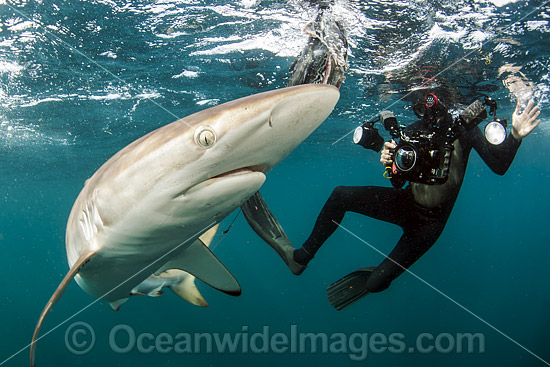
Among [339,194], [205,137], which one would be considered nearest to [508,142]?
[339,194]

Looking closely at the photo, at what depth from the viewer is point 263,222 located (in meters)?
6.45

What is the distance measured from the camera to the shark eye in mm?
1723

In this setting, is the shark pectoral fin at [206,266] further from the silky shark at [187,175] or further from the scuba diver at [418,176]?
the scuba diver at [418,176]

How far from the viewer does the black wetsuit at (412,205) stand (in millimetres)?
4566

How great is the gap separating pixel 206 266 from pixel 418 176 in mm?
2986

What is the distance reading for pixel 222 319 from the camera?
22766 mm

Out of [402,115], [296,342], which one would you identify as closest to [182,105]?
[402,115]

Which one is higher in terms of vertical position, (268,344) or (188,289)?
(188,289)

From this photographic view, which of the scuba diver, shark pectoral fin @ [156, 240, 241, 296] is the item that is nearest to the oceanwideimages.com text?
the scuba diver

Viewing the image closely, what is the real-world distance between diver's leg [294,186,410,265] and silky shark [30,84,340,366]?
2776 mm

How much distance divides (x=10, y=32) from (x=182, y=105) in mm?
7371

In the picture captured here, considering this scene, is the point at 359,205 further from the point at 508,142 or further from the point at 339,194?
the point at 508,142

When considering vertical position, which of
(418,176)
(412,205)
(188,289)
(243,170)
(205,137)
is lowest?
(188,289)

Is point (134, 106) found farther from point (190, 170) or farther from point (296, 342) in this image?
point (296, 342)
